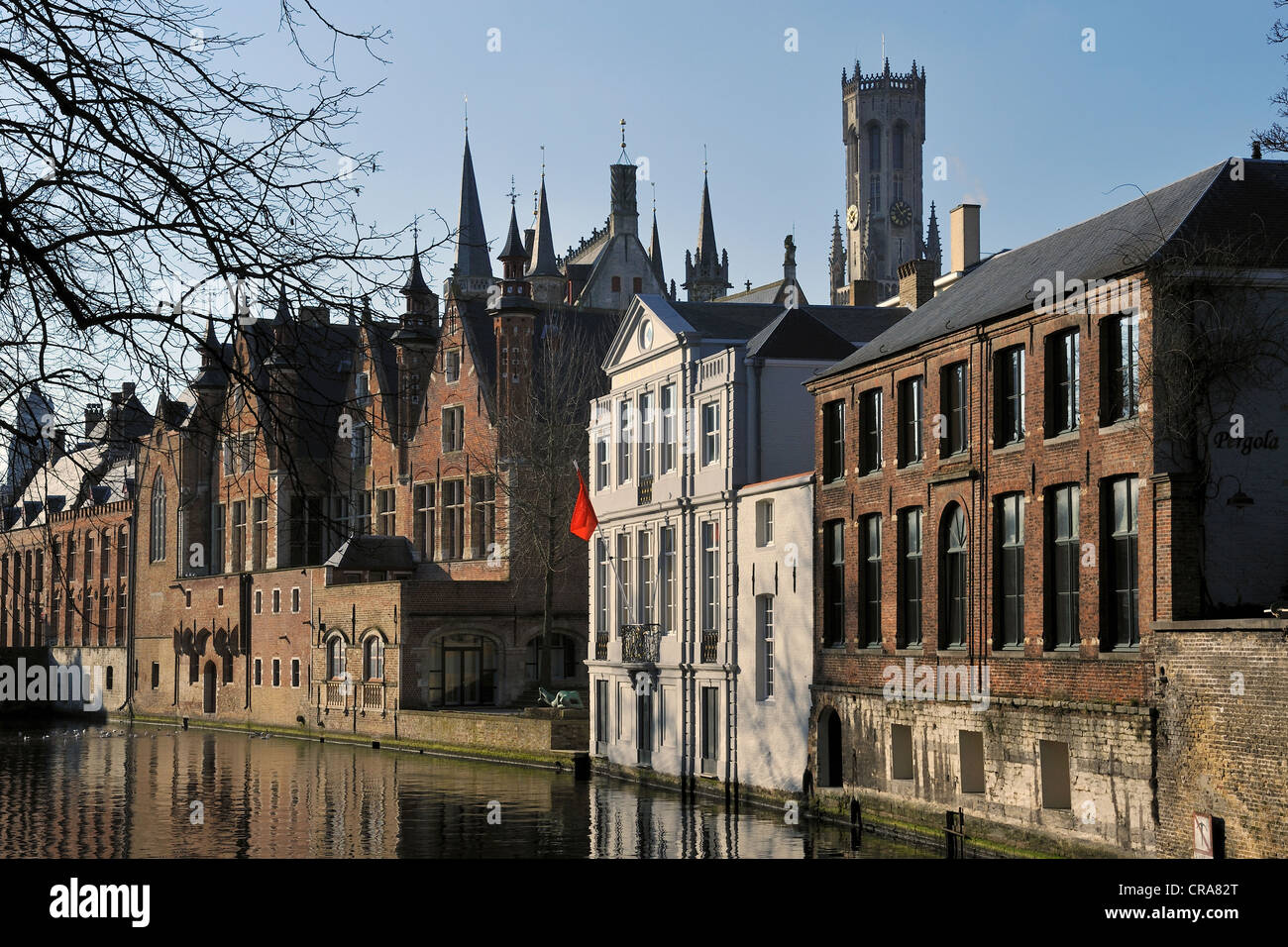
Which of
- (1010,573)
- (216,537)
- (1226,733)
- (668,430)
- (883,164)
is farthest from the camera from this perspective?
(883,164)

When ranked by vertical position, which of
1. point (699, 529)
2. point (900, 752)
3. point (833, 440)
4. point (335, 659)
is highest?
point (833, 440)

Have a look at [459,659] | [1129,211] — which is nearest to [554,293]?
[459,659]

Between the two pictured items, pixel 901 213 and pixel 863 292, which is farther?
pixel 901 213

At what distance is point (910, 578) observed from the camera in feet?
98.1

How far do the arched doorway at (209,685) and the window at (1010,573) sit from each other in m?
52.6

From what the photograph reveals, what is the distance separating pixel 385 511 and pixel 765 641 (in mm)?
32657

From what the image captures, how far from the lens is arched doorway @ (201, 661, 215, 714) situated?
7300 cm

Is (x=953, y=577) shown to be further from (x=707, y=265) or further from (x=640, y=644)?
(x=707, y=265)

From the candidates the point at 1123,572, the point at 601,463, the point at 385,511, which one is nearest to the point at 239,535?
the point at 385,511

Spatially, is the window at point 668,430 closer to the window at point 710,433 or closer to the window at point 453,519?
the window at point 710,433

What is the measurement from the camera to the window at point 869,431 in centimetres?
3144

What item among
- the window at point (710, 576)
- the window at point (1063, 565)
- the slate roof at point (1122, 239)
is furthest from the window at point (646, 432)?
the window at point (1063, 565)
